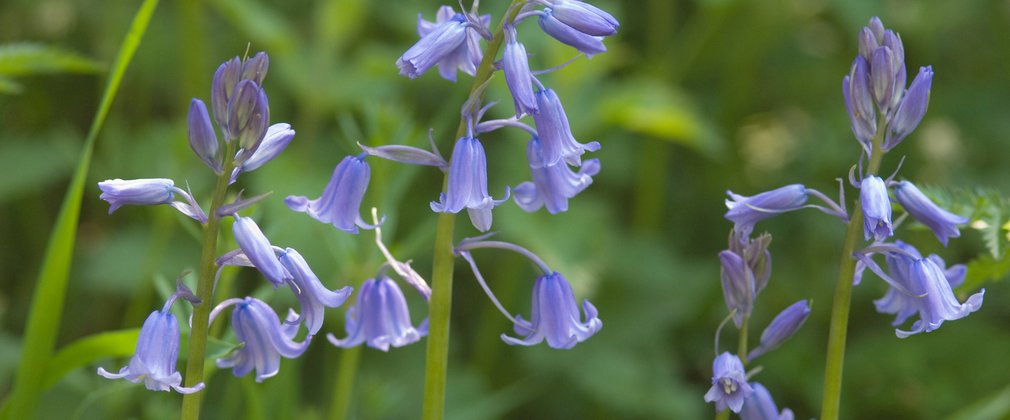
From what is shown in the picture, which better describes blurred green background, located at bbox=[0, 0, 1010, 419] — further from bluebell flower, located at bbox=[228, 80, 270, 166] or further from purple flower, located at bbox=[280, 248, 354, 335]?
bluebell flower, located at bbox=[228, 80, 270, 166]

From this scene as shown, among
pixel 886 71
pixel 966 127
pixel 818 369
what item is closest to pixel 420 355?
pixel 818 369

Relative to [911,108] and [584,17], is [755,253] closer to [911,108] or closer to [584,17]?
[911,108]

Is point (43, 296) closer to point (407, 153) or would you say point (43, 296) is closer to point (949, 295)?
point (407, 153)

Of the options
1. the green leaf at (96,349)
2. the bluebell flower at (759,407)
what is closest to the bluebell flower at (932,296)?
the bluebell flower at (759,407)

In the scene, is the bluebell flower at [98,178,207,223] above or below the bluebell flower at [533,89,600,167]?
below

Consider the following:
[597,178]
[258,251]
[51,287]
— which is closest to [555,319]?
[258,251]

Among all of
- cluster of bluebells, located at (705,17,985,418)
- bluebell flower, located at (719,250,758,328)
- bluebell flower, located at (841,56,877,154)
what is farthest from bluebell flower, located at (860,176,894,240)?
bluebell flower, located at (719,250,758,328)
